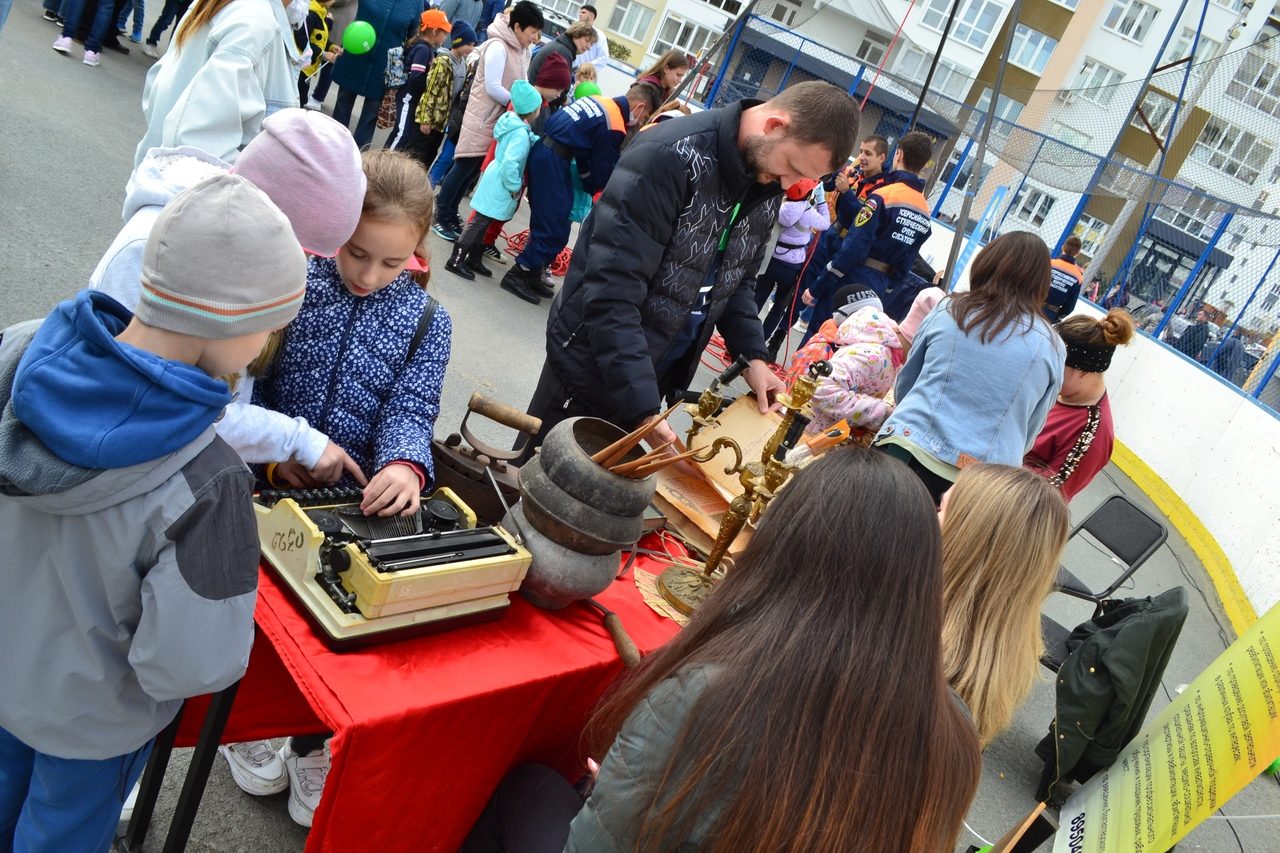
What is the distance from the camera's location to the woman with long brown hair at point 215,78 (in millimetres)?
2729

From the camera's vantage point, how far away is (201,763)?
1.65m

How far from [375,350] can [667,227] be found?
0.94 metres

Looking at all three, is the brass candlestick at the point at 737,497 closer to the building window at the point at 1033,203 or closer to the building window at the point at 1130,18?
the building window at the point at 1033,203

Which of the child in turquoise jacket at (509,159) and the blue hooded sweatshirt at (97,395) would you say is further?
the child in turquoise jacket at (509,159)

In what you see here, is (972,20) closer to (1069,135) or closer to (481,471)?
(1069,135)

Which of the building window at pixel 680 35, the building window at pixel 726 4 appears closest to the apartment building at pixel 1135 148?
the building window at pixel 726 4

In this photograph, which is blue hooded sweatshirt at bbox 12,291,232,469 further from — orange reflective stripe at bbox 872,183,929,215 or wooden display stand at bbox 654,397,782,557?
orange reflective stripe at bbox 872,183,929,215

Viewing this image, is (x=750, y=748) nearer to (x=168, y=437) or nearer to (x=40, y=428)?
(x=168, y=437)

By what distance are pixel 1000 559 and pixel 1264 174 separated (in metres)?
11.6

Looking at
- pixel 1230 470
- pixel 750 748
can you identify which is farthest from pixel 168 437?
pixel 1230 470

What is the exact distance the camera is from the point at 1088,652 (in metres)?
3.25

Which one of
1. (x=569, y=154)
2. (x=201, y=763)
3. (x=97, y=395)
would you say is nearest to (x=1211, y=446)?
(x=569, y=154)

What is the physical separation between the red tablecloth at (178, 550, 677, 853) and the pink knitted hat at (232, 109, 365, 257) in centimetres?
68

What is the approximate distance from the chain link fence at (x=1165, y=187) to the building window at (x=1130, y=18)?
682 inches
